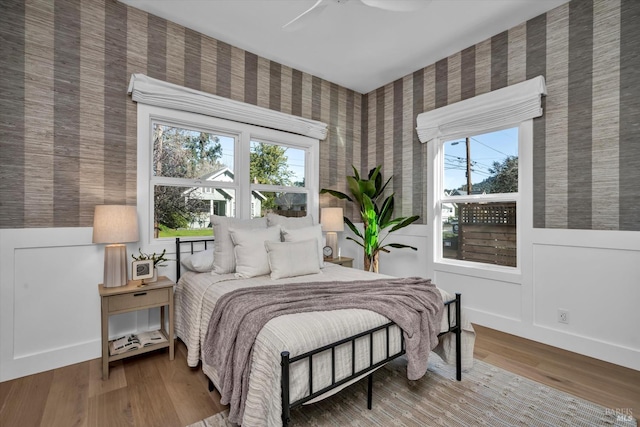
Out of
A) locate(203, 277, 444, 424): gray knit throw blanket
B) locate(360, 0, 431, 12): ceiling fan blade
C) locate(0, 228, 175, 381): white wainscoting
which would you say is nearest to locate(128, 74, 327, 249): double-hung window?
locate(0, 228, 175, 381): white wainscoting

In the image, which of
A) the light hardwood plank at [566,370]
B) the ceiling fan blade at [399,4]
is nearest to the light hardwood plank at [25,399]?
the light hardwood plank at [566,370]

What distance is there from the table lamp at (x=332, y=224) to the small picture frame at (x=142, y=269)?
2.02 m

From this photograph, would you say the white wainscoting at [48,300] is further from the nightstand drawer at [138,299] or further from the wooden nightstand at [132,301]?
the nightstand drawer at [138,299]

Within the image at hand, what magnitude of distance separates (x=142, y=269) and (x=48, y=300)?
2.41ft

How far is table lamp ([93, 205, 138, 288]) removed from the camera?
7.43 ft

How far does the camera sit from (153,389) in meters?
2.03

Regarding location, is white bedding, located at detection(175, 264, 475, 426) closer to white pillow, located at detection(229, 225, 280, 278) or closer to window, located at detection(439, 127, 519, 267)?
white pillow, located at detection(229, 225, 280, 278)

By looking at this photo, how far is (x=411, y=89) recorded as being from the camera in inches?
155

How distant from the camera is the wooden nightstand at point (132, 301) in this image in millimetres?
2143

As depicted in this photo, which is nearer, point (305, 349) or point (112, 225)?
point (305, 349)

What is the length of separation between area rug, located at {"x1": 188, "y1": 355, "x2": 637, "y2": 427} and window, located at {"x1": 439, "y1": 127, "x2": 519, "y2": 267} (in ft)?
4.79

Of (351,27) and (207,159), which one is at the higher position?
(351,27)

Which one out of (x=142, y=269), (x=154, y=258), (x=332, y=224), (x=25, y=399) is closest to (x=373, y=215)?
(x=332, y=224)

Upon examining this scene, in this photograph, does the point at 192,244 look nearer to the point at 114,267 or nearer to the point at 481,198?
the point at 114,267
